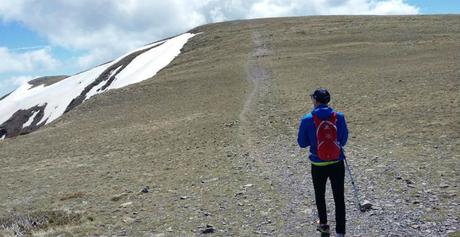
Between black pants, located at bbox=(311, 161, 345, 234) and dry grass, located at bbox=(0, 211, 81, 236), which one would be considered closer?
black pants, located at bbox=(311, 161, 345, 234)

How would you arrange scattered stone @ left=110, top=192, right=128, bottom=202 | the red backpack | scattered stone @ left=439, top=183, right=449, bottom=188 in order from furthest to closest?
1. scattered stone @ left=110, top=192, right=128, bottom=202
2. scattered stone @ left=439, top=183, right=449, bottom=188
3. the red backpack

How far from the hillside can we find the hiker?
5.08 feet

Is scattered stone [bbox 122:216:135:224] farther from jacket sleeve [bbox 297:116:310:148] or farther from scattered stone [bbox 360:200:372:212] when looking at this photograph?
scattered stone [bbox 360:200:372:212]

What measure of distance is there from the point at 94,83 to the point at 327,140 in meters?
62.3

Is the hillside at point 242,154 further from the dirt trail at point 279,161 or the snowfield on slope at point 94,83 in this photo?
the snowfield on slope at point 94,83

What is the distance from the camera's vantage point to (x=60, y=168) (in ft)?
72.8

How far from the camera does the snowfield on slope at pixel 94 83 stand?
61.6m

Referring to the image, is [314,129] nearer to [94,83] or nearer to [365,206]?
[365,206]

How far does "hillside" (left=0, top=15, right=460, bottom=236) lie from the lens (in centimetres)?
1171

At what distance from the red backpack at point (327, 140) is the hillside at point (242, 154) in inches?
88.0

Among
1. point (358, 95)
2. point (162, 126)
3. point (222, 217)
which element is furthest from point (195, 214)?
point (358, 95)

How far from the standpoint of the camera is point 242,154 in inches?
774

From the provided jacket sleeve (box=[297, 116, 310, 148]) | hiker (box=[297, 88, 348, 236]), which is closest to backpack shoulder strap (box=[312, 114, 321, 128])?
hiker (box=[297, 88, 348, 236])

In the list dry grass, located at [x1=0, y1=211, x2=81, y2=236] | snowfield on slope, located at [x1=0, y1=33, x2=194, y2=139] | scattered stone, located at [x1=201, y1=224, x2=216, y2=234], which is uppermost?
snowfield on slope, located at [x1=0, y1=33, x2=194, y2=139]
